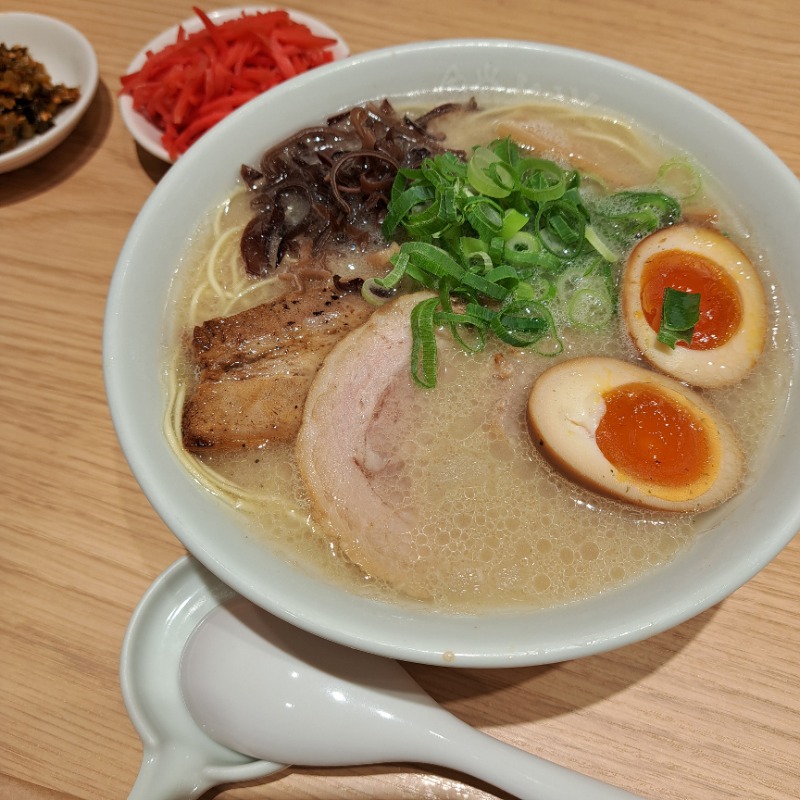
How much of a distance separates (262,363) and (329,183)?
55 centimetres

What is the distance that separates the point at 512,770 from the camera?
1.13 m

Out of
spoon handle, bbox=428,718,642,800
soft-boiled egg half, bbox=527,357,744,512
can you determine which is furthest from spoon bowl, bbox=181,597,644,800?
soft-boiled egg half, bbox=527,357,744,512

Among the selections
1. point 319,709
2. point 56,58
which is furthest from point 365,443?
point 56,58

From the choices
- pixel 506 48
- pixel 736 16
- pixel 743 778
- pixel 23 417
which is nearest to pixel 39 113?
pixel 23 417

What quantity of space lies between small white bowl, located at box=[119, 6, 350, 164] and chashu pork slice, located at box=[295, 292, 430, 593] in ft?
3.67

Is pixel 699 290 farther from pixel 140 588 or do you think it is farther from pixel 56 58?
pixel 56 58

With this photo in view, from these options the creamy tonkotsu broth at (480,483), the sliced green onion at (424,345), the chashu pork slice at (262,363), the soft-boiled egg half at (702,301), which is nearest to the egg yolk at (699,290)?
the soft-boiled egg half at (702,301)

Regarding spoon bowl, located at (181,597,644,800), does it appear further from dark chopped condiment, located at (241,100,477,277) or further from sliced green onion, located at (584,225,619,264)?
sliced green onion, located at (584,225,619,264)

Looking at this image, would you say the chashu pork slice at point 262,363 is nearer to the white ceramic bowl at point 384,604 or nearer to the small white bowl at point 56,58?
the white ceramic bowl at point 384,604

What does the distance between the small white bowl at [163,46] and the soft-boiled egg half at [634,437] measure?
152 cm

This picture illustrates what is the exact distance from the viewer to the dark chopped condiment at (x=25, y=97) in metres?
2.08

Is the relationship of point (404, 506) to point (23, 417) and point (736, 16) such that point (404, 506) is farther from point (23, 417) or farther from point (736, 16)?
point (736, 16)

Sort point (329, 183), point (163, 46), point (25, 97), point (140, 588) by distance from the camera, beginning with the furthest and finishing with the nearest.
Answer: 1. point (163, 46)
2. point (25, 97)
3. point (329, 183)
4. point (140, 588)

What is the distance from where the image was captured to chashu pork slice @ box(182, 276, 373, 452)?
138cm
